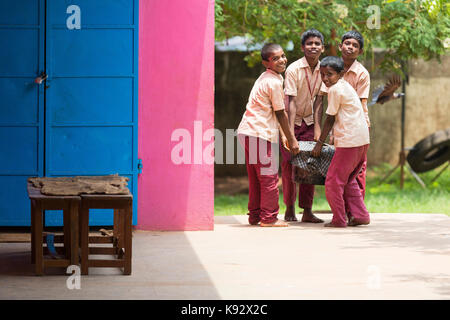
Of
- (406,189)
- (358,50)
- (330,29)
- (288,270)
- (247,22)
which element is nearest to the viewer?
(288,270)

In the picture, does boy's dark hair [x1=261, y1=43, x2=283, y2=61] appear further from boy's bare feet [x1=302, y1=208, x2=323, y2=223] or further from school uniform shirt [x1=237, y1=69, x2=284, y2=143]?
boy's bare feet [x1=302, y1=208, x2=323, y2=223]

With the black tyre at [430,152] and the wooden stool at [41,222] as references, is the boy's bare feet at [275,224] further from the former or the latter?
the black tyre at [430,152]

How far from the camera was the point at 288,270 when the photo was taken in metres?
6.20

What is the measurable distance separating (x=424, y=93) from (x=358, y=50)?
7110mm

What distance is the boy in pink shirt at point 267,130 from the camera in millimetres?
A: 8367

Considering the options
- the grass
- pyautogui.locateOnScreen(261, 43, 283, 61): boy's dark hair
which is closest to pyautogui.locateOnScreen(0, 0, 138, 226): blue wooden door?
pyautogui.locateOnScreen(261, 43, 283, 61): boy's dark hair

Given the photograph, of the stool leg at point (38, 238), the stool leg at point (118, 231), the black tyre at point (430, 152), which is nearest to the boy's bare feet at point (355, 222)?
the stool leg at point (118, 231)

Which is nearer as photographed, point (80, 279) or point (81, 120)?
point (80, 279)

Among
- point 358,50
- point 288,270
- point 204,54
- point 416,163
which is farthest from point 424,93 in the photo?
point 288,270

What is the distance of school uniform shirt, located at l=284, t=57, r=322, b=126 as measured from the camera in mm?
8672

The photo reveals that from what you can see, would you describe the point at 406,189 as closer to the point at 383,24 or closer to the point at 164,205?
the point at 383,24

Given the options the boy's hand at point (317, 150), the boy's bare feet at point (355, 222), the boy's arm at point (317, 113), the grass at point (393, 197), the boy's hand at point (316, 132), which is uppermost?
the boy's arm at point (317, 113)

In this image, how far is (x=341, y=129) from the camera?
8.34 metres

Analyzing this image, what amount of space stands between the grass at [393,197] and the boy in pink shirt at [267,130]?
10.2 ft
